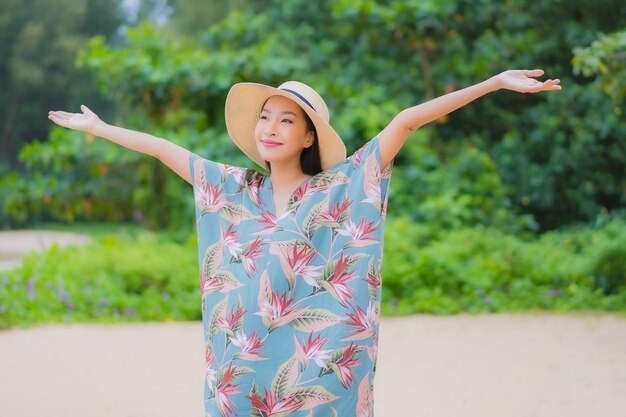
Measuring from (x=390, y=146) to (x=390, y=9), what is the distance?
8143 millimetres

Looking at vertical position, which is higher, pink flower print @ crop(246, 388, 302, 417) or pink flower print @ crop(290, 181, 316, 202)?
pink flower print @ crop(290, 181, 316, 202)

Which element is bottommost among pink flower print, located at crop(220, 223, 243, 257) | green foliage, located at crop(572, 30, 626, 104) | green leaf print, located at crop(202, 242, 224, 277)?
green leaf print, located at crop(202, 242, 224, 277)

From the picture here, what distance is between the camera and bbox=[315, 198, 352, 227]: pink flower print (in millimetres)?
2496

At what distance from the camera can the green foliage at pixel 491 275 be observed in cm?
727

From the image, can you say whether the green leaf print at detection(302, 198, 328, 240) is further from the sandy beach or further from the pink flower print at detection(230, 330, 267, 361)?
the sandy beach

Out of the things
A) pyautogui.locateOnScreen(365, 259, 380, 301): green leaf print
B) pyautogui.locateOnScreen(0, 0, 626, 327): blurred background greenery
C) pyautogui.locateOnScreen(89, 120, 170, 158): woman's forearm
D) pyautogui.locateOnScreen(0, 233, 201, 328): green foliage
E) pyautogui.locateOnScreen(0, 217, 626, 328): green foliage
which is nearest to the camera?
pyautogui.locateOnScreen(365, 259, 380, 301): green leaf print

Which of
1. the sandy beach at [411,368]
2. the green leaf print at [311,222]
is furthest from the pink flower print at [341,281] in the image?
the sandy beach at [411,368]

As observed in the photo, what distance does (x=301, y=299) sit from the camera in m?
2.46

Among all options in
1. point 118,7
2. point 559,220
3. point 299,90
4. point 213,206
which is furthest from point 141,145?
point 118,7

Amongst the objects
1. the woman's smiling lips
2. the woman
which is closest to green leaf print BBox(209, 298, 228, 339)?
the woman

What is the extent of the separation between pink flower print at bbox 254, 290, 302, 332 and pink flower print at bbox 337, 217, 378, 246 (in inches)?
9.1

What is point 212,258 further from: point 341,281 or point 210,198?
point 341,281

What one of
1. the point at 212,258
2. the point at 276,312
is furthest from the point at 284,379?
the point at 212,258

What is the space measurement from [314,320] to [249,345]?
18cm
